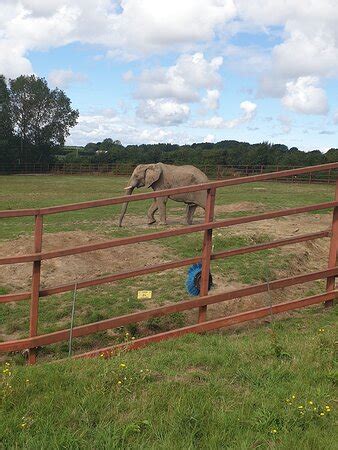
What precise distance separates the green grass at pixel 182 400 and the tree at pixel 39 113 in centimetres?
5932

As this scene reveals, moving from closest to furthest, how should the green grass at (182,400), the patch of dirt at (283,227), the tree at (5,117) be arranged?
the green grass at (182,400) < the patch of dirt at (283,227) < the tree at (5,117)

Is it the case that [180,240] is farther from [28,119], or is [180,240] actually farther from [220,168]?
[28,119]

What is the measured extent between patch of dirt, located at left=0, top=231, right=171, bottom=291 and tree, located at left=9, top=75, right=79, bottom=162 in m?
53.1

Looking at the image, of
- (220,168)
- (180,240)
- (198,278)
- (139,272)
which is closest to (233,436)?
(139,272)

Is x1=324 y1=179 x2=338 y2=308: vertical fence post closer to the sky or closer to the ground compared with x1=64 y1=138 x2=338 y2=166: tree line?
closer to the ground

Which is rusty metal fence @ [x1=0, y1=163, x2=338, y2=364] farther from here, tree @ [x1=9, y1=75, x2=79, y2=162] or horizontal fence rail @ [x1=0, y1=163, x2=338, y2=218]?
tree @ [x1=9, y1=75, x2=79, y2=162]

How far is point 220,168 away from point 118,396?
127 ft

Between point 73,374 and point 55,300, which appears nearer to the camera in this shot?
point 73,374

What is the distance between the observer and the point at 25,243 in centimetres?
953

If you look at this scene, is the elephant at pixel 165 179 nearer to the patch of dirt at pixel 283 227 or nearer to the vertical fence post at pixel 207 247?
the patch of dirt at pixel 283 227

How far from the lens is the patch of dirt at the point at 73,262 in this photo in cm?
744

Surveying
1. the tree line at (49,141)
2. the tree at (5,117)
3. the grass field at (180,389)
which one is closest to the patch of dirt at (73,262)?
the grass field at (180,389)

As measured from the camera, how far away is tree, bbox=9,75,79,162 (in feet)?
202

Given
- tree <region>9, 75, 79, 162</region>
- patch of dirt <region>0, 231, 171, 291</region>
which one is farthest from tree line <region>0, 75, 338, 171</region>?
patch of dirt <region>0, 231, 171, 291</region>
